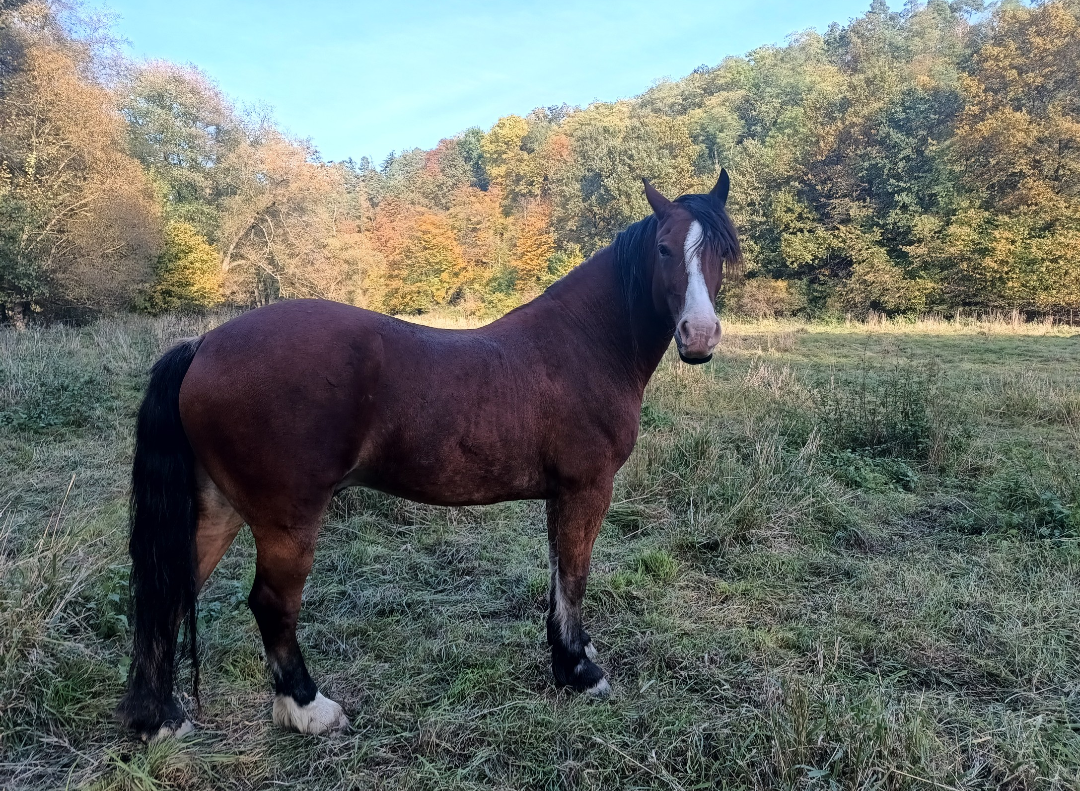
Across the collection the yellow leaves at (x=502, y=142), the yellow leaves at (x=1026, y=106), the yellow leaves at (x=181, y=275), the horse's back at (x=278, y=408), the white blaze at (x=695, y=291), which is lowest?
the horse's back at (x=278, y=408)

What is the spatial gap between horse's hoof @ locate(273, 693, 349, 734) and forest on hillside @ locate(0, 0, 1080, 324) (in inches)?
645

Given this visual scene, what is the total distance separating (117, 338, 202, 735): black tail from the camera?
2.25m

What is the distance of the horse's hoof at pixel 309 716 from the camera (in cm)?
236

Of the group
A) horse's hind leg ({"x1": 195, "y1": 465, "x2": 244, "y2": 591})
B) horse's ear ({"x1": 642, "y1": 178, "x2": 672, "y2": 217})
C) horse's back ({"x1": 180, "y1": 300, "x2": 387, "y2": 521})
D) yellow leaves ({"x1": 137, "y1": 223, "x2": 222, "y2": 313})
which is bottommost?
horse's hind leg ({"x1": 195, "y1": 465, "x2": 244, "y2": 591})

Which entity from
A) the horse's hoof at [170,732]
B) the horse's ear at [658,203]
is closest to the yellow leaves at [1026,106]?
the horse's ear at [658,203]

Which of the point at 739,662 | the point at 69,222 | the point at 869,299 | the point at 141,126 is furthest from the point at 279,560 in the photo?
the point at 141,126

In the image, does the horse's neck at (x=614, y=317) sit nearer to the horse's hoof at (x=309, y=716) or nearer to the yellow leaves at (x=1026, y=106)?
the horse's hoof at (x=309, y=716)

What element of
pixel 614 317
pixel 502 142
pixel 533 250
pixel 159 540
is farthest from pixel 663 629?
pixel 502 142

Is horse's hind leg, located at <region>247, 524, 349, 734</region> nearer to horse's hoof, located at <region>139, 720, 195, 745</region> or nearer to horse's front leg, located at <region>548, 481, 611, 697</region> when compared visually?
horse's hoof, located at <region>139, 720, 195, 745</region>

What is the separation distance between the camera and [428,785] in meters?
2.10

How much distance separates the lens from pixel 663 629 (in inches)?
123

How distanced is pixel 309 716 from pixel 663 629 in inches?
67.3

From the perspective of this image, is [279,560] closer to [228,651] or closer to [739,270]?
[228,651]

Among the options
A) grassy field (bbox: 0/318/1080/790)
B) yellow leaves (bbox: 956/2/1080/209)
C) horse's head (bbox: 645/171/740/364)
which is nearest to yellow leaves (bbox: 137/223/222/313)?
grassy field (bbox: 0/318/1080/790)
